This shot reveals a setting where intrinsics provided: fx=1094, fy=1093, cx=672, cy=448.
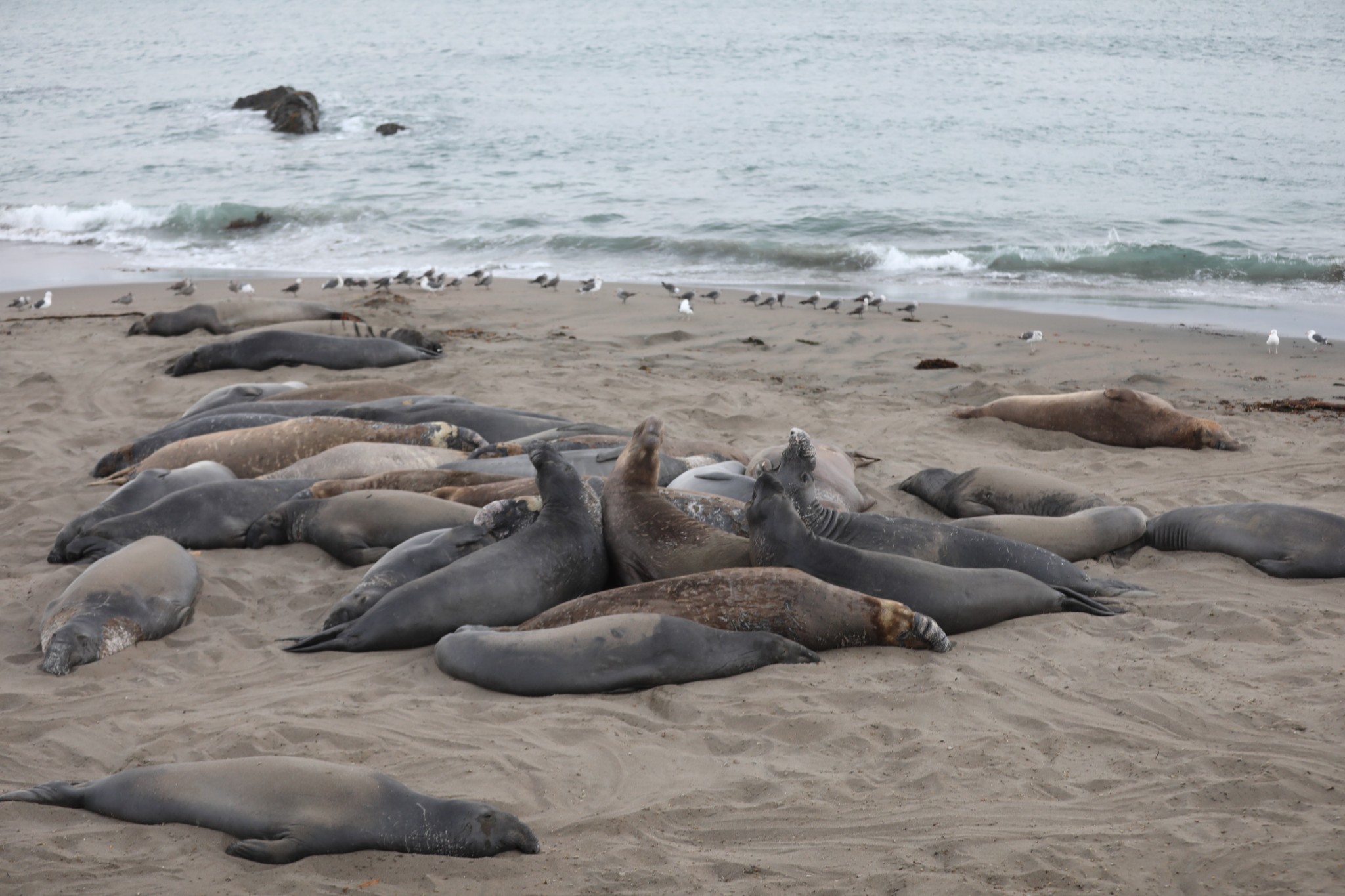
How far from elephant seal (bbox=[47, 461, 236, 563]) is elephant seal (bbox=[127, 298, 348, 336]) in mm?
4817

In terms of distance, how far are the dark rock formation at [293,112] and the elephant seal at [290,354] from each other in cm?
2163

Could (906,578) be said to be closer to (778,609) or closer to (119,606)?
(778,609)

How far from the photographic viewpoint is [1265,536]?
5809 millimetres

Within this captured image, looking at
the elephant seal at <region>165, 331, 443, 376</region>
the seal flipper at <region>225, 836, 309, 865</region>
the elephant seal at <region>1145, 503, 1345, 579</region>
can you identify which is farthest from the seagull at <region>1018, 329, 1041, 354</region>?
the seal flipper at <region>225, 836, 309, 865</region>

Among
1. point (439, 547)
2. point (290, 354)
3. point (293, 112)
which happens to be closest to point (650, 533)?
point (439, 547)

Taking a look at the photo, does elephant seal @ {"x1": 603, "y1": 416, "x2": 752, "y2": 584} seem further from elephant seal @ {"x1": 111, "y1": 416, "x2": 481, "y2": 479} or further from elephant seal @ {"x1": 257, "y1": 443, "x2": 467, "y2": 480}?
elephant seal @ {"x1": 111, "y1": 416, "x2": 481, "y2": 479}

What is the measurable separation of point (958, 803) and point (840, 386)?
666cm

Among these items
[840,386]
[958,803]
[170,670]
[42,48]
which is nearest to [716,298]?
[840,386]

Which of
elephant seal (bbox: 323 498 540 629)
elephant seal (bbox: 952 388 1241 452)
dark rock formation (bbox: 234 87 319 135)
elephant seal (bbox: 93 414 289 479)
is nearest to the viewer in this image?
elephant seal (bbox: 323 498 540 629)

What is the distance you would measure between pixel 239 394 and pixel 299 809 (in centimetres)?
614

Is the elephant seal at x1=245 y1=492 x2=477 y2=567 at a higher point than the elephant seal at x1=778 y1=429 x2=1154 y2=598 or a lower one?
lower

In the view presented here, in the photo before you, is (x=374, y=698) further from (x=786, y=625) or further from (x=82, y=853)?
(x=786, y=625)

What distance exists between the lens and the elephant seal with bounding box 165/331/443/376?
1009 centimetres

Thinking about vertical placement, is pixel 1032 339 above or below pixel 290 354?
above
